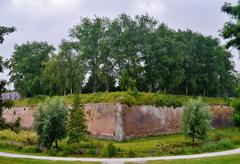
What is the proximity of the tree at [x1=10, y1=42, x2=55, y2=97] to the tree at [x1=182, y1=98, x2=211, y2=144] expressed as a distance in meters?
Result: 37.8

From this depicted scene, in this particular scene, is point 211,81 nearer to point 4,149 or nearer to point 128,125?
point 128,125

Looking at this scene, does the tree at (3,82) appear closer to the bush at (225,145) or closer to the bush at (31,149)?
the bush at (31,149)

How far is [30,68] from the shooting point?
78062 mm

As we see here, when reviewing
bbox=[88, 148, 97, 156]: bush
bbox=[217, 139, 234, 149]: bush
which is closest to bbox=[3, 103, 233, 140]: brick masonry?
bbox=[88, 148, 97, 156]: bush

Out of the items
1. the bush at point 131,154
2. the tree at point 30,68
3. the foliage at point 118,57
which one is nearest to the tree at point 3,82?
the bush at point 131,154

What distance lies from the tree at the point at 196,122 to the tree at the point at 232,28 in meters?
20.4

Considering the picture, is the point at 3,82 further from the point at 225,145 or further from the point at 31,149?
the point at 225,145

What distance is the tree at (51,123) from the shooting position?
36.5 metres

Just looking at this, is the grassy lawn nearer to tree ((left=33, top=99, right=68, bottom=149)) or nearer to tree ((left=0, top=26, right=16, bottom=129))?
tree ((left=33, top=99, right=68, bottom=149))

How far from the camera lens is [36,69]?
77.9 m

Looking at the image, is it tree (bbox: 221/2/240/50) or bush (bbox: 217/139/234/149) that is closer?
tree (bbox: 221/2/240/50)

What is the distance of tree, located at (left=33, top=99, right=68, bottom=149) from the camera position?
1438 inches

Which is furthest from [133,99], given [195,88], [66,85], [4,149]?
[195,88]

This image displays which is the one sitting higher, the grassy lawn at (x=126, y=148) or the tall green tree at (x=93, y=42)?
the tall green tree at (x=93, y=42)
